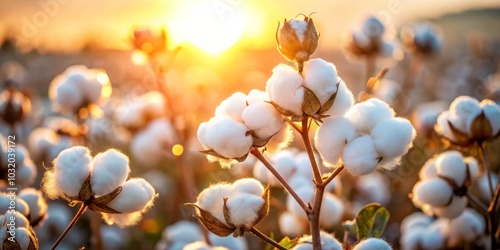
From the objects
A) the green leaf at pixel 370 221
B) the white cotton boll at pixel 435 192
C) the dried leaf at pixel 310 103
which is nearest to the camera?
the dried leaf at pixel 310 103

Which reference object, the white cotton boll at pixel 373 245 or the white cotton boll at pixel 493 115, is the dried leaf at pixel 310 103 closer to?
the white cotton boll at pixel 373 245

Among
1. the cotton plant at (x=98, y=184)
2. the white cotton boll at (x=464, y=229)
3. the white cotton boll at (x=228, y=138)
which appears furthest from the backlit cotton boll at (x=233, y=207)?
the white cotton boll at (x=464, y=229)

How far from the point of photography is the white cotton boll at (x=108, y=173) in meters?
1.79

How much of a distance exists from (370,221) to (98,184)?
1.00 m

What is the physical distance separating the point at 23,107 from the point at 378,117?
316 centimetres

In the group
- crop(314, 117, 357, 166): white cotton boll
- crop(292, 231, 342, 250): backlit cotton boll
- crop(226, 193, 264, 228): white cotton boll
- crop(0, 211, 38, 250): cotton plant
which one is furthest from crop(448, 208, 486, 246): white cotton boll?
crop(0, 211, 38, 250): cotton plant

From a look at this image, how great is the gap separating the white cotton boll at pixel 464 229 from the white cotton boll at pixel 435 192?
0.45 metres

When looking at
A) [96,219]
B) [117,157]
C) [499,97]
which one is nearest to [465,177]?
[117,157]

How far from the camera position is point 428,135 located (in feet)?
14.5

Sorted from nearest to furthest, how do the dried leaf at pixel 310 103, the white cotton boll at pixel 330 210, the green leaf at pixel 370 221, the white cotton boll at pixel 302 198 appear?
the dried leaf at pixel 310 103 < the green leaf at pixel 370 221 < the white cotton boll at pixel 302 198 < the white cotton boll at pixel 330 210

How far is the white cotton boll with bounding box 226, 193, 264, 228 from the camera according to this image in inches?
64.2

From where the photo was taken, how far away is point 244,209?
1630 mm

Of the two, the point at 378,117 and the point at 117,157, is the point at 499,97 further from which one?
the point at 117,157

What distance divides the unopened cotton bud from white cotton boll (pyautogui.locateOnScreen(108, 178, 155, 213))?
0.41 ft
